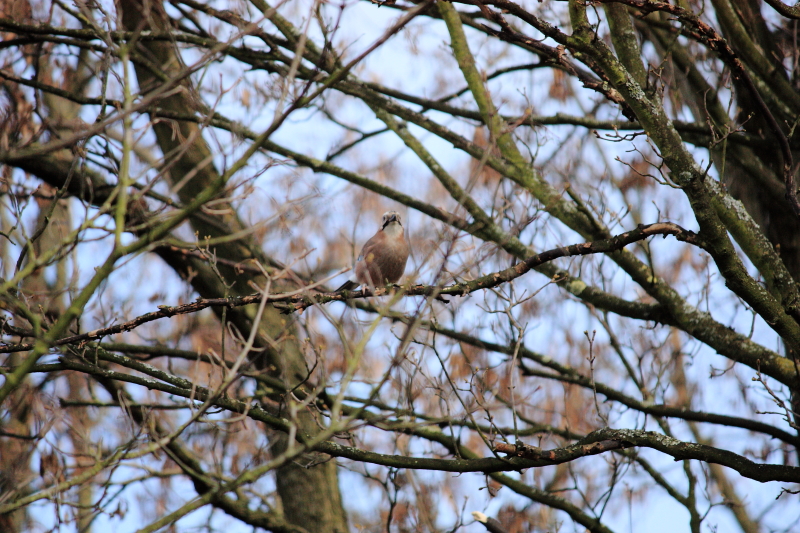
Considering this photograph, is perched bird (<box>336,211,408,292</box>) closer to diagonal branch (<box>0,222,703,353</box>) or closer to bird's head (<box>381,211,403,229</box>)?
bird's head (<box>381,211,403,229</box>)

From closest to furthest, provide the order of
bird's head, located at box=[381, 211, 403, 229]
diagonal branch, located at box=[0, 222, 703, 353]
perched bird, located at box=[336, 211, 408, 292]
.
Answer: diagonal branch, located at box=[0, 222, 703, 353] < perched bird, located at box=[336, 211, 408, 292] < bird's head, located at box=[381, 211, 403, 229]

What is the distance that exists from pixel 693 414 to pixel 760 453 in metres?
1.51

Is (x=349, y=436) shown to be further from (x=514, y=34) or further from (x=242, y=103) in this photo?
(x=242, y=103)

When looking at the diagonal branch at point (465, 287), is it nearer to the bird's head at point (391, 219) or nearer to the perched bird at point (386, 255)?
the perched bird at point (386, 255)

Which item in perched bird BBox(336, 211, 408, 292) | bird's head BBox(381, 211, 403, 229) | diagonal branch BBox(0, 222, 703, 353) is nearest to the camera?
diagonal branch BBox(0, 222, 703, 353)

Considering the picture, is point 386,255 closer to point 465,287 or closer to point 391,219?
point 391,219

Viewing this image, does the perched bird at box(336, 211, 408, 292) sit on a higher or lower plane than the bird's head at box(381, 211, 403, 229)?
lower

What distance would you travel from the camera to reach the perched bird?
6.41 meters

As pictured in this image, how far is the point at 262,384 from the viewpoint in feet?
19.4

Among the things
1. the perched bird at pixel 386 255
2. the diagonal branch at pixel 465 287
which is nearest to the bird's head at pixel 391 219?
the perched bird at pixel 386 255

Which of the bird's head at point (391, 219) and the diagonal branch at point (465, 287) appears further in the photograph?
the bird's head at point (391, 219)

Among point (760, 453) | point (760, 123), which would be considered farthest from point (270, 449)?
A: point (760, 123)

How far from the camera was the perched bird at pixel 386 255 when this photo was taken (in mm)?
6410

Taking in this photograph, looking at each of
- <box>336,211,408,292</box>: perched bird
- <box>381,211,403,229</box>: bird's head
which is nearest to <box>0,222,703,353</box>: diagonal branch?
<box>336,211,408,292</box>: perched bird
